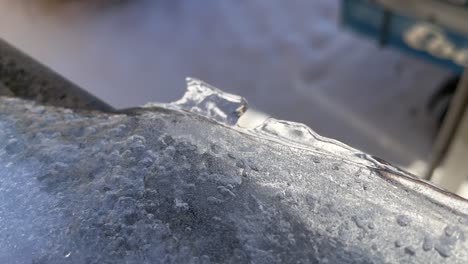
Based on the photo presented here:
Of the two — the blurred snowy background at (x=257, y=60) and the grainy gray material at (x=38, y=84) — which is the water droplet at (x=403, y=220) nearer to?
the grainy gray material at (x=38, y=84)

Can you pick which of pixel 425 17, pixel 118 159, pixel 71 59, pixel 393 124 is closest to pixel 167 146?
pixel 118 159

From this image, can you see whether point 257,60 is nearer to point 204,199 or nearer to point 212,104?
point 212,104

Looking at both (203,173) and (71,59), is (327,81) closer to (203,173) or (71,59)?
(71,59)

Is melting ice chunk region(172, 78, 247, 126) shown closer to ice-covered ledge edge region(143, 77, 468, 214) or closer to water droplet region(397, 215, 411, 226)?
ice-covered ledge edge region(143, 77, 468, 214)

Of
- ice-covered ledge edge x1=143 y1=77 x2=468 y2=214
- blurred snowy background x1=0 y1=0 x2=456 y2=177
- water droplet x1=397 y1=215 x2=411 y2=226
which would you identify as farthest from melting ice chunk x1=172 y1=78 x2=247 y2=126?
blurred snowy background x1=0 y1=0 x2=456 y2=177

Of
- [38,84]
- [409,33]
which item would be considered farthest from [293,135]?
[409,33]

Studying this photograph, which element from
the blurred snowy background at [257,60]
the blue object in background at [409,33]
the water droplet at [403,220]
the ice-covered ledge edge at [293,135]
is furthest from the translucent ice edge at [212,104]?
the blurred snowy background at [257,60]
